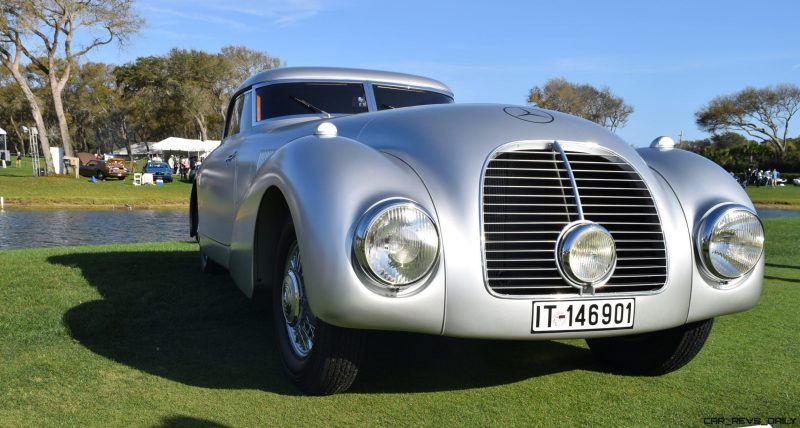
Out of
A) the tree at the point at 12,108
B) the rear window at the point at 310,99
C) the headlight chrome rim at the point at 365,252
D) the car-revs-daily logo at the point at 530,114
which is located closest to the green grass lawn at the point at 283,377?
the headlight chrome rim at the point at 365,252

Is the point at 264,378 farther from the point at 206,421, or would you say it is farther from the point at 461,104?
the point at 461,104

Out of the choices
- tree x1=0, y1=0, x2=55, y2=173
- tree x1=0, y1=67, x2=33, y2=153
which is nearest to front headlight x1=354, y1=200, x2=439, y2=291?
tree x1=0, y1=0, x2=55, y2=173

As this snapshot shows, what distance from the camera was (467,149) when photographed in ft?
9.84

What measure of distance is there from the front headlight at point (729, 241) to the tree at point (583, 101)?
68834mm

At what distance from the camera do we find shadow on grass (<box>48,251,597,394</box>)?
3336 millimetres

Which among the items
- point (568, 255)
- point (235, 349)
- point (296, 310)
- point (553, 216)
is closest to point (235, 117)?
point (235, 349)

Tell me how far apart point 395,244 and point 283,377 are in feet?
3.52

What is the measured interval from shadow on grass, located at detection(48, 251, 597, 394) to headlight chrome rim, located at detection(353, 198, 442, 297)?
69 cm

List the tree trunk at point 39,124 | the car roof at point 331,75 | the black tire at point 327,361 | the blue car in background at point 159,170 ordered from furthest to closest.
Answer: the blue car in background at point 159,170, the tree trunk at point 39,124, the car roof at point 331,75, the black tire at point 327,361

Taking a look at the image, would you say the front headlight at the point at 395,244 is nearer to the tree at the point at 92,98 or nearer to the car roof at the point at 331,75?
the car roof at the point at 331,75

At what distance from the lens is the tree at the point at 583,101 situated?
2756 inches

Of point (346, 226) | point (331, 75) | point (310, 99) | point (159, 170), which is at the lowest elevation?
point (159, 170)

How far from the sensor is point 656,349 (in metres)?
3.39

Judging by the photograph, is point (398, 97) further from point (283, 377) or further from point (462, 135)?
point (283, 377)
